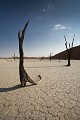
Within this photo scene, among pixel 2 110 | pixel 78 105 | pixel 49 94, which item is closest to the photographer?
pixel 2 110

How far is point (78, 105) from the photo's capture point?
4008 millimetres

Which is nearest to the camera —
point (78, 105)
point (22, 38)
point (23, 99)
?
point (78, 105)

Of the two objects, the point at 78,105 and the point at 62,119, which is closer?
the point at 62,119

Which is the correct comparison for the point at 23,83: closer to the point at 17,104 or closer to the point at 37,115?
the point at 17,104

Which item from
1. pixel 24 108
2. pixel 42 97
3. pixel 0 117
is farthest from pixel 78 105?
pixel 0 117

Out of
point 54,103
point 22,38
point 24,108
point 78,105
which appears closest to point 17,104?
point 24,108

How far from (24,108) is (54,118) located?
1.16 meters

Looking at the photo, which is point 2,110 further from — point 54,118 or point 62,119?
point 62,119

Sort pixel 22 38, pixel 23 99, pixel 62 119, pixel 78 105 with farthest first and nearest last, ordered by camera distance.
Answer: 1. pixel 22 38
2. pixel 23 99
3. pixel 78 105
4. pixel 62 119

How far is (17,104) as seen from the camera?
4.09 meters

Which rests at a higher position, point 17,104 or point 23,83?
point 23,83

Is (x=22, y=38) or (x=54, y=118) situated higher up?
(x=22, y=38)

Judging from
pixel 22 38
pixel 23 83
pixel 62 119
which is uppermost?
pixel 22 38

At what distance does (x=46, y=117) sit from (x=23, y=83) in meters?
2.93
